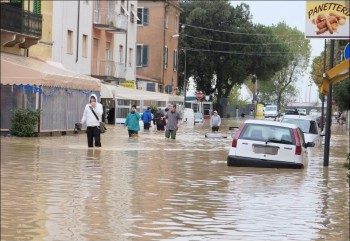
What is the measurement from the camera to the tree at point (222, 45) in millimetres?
90938

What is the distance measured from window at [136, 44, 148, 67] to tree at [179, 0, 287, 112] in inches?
466

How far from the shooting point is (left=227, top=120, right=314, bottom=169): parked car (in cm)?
2109

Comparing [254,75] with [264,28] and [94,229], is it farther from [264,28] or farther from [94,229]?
[94,229]

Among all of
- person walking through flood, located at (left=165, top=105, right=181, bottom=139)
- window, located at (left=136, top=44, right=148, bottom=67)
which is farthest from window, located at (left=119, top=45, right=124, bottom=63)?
person walking through flood, located at (left=165, top=105, right=181, bottom=139)

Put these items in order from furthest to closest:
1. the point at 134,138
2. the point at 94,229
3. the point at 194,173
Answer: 1. the point at 134,138
2. the point at 194,173
3. the point at 94,229

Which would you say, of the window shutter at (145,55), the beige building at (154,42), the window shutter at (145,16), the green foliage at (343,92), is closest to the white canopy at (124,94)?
the green foliage at (343,92)

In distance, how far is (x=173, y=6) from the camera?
3172 inches

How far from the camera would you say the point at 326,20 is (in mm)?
19828

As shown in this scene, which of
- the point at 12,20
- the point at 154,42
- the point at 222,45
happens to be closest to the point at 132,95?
the point at 154,42

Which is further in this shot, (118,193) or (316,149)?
(316,149)

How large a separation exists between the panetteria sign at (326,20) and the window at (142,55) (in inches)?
2305

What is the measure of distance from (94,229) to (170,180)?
8004mm

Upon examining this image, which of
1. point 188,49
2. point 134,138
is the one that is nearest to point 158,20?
point 188,49

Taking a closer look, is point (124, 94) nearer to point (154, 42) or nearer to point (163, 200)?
point (154, 42)
